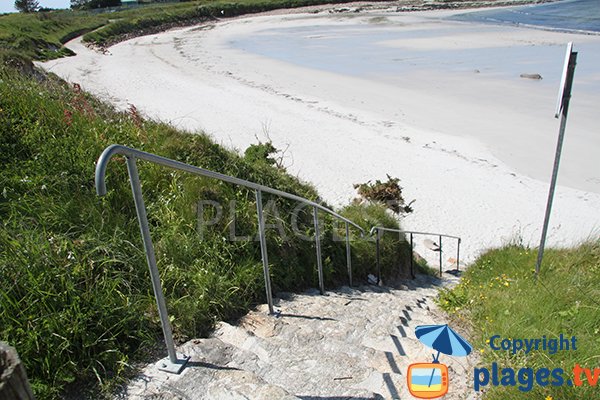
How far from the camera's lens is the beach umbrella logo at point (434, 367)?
2.89m

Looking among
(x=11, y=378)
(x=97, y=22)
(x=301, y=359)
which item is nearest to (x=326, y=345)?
(x=301, y=359)

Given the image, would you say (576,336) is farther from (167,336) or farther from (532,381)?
Answer: (167,336)

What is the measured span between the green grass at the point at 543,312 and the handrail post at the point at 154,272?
71.2 inches

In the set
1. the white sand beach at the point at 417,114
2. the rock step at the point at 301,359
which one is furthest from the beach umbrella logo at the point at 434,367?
the white sand beach at the point at 417,114

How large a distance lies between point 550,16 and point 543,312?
2468 inches

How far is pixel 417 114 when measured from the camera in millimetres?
18859

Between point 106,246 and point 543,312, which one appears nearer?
point 106,246

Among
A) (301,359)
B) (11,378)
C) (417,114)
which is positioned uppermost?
(11,378)

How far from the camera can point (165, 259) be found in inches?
144

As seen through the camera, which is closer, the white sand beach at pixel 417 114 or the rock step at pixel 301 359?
the rock step at pixel 301 359

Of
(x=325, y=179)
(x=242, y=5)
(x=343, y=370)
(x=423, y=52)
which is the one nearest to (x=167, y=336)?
(x=343, y=370)

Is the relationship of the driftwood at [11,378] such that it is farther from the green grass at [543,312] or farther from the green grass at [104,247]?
the green grass at [543,312]

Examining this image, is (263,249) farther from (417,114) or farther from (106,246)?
(417,114)

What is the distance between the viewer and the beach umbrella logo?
289 centimetres
